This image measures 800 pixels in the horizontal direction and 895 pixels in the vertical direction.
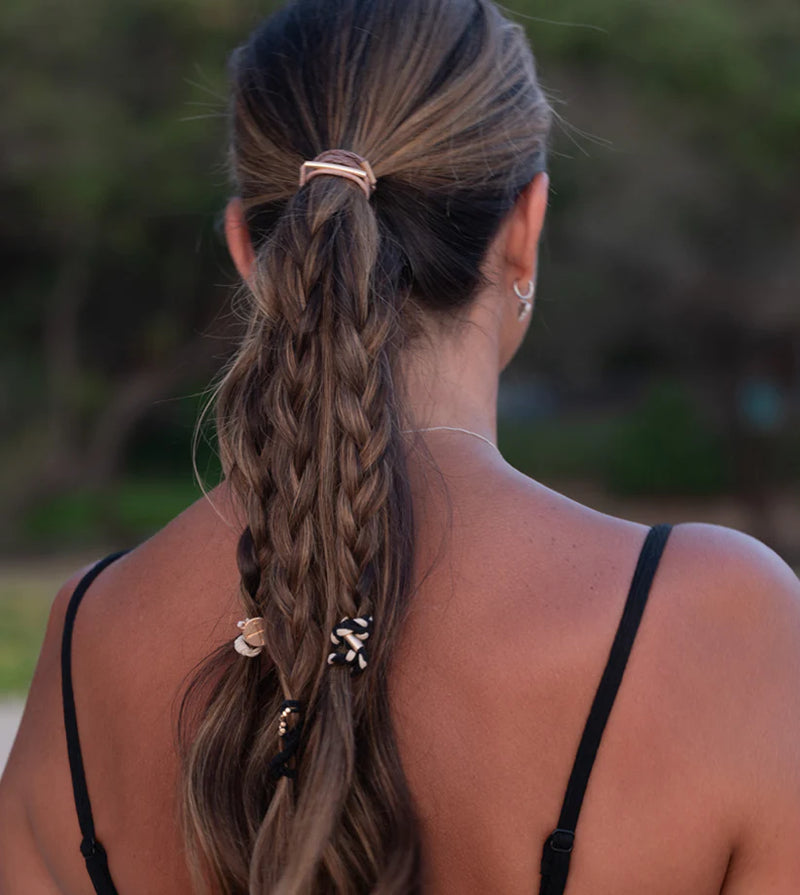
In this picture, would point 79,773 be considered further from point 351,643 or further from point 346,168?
point 346,168

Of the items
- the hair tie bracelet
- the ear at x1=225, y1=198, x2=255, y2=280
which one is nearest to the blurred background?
the ear at x1=225, y1=198, x2=255, y2=280

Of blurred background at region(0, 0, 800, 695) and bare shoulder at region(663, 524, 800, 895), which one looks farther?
blurred background at region(0, 0, 800, 695)

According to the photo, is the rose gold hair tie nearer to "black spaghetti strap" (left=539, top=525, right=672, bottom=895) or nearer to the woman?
the woman

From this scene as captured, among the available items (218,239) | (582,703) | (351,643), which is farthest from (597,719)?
(218,239)

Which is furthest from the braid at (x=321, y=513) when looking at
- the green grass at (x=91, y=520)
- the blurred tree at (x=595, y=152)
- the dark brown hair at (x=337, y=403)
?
the green grass at (x=91, y=520)

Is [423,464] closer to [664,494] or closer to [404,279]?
[404,279]

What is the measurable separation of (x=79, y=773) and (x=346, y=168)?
0.76m

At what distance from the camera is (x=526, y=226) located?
4.53 feet

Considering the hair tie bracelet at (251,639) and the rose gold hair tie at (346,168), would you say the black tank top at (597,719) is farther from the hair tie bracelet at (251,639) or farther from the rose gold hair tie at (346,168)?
the rose gold hair tie at (346,168)

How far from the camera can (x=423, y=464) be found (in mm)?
1266

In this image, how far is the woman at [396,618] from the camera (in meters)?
1.12

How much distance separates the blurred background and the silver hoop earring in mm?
4090

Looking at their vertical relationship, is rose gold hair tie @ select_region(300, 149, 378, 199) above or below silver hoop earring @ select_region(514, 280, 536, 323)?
above

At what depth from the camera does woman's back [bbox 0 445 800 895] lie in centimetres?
112
